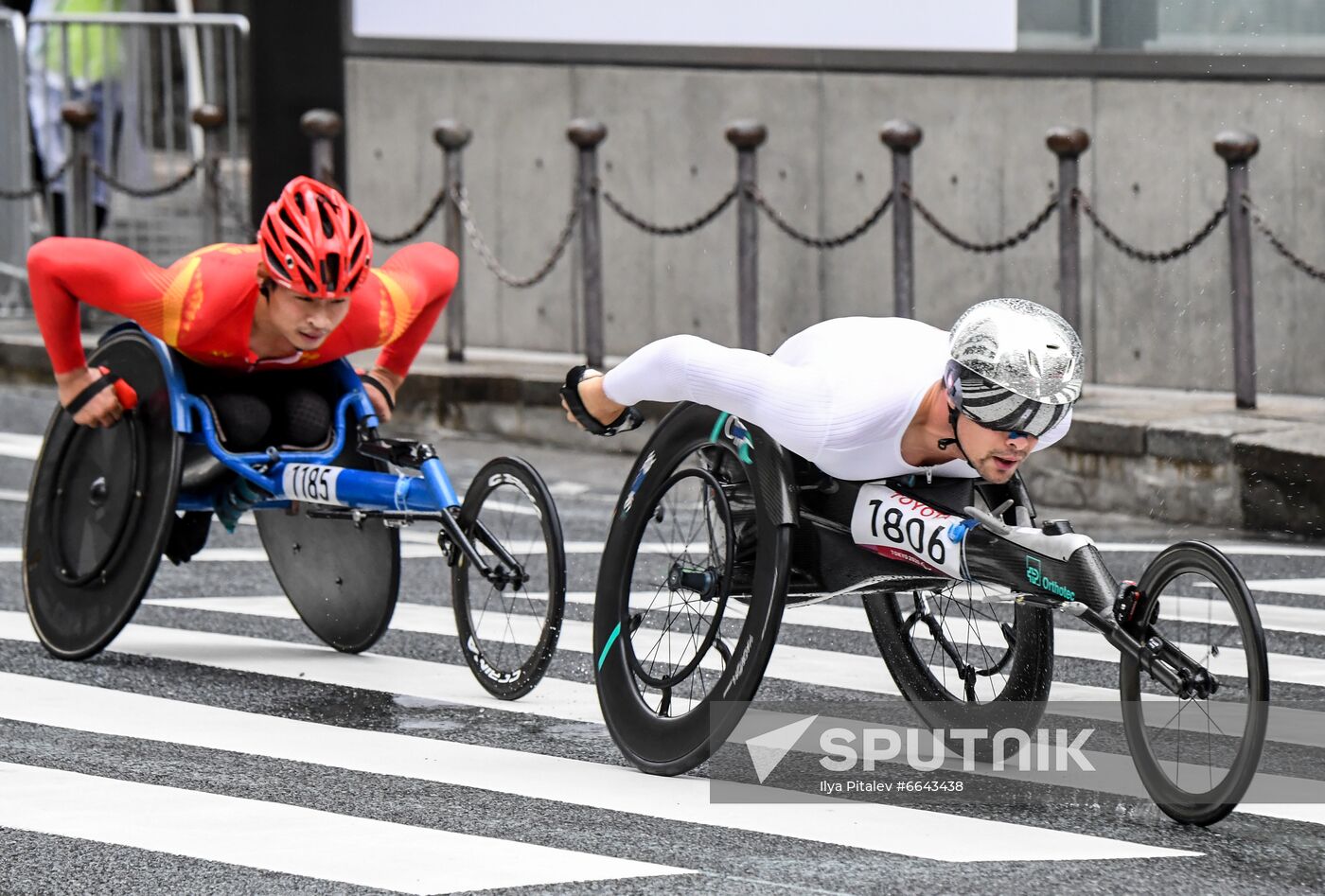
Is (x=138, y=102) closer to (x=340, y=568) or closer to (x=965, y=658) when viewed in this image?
(x=340, y=568)

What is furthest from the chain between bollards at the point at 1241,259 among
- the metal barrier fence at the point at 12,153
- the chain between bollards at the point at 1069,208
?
the metal barrier fence at the point at 12,153

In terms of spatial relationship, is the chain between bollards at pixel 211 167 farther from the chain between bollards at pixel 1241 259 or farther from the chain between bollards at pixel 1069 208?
the chain between bollards at pixel 1241 259

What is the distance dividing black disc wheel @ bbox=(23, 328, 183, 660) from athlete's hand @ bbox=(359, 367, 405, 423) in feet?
2.00

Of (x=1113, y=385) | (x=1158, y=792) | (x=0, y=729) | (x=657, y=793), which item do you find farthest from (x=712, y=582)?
(x=1113, y=385)

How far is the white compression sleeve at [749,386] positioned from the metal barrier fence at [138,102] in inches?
393

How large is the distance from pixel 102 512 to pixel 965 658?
2.54 meters

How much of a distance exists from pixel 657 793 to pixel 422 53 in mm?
10526

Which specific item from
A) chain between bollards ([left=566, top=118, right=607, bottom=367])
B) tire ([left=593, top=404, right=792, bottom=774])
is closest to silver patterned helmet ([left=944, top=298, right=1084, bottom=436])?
tire ([left=593, top=404, right=792, bottom=774])

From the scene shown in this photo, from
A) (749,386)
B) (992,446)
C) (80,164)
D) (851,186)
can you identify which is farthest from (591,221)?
(992,446)

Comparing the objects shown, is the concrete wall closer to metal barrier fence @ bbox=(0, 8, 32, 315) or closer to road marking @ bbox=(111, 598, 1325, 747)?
metal barrier fence @ bbox=(0, 8, 32, 315)

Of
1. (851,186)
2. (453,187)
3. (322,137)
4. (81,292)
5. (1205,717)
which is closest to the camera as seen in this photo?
(1205,717)

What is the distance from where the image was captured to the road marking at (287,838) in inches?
183

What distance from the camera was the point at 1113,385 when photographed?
12.7 meters

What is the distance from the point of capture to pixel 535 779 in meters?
5.52
